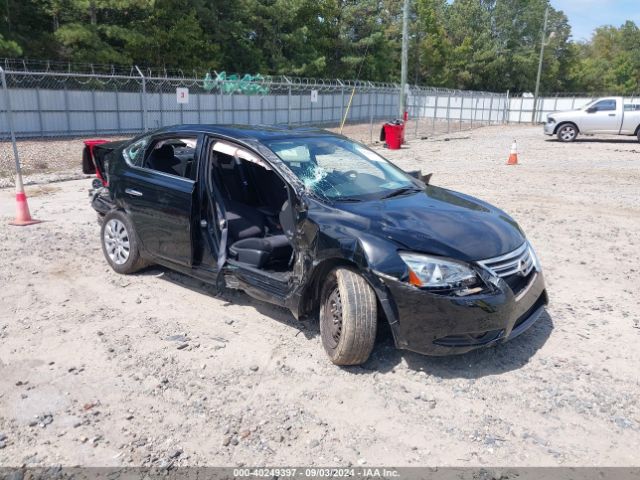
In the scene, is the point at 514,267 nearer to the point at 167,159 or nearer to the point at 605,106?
the point at 167,159

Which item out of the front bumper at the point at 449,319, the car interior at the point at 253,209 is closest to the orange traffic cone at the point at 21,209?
the car interior at the point at 253,209

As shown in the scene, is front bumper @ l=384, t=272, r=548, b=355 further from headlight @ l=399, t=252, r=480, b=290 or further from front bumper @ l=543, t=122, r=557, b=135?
front bumper @ l=543, t=122, r=557, b=135

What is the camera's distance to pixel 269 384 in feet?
12.6

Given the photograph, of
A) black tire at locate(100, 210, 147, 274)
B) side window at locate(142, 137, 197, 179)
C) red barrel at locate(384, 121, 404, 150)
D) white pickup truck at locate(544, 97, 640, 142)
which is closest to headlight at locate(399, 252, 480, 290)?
side window at locate(142, 137, 197, 179)

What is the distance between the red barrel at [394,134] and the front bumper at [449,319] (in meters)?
16.6

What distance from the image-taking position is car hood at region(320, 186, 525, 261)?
149 inches

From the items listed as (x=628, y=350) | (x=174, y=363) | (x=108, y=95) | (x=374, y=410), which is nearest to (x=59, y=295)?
(x=174, y=363)

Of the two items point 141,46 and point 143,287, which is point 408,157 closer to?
point 143,287

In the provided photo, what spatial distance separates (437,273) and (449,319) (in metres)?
0.30

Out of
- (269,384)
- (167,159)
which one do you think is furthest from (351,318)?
(167,159)

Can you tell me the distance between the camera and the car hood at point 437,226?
378 centimetres

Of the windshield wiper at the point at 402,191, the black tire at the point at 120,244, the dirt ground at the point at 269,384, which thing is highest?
the windshield wiper at the point at 402,191

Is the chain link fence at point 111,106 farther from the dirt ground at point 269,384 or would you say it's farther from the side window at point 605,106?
the dirt ground at point 269,384

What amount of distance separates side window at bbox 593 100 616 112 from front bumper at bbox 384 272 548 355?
21320 mm
